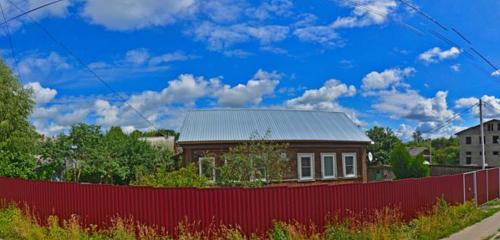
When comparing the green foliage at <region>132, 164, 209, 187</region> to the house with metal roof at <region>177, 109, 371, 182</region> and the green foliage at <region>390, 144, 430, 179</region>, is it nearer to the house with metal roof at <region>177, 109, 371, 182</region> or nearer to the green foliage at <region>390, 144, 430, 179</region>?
the house with metal roof at <region>177, 109, 371, 182</region>

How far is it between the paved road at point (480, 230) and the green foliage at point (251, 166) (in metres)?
5.70

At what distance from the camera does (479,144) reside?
237 ft

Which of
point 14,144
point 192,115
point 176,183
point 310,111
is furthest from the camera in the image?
point 310,111

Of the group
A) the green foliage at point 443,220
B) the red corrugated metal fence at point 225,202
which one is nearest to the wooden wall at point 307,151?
the green foliage at point 443,220

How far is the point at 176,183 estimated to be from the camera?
14.8 m

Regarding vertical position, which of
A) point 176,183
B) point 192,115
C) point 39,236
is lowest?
point 39,236

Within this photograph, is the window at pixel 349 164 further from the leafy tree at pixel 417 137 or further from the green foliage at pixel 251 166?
the leafy tree at pixel 417 137

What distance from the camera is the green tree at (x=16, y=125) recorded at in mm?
21250

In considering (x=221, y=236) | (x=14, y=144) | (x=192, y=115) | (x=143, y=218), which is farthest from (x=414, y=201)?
(x=192, y=115)

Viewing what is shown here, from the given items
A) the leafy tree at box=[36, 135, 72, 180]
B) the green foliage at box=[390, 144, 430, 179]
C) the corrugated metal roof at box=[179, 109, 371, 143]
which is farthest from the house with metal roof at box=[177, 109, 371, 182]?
the green foliage at box=[390, 144, 430, 179]

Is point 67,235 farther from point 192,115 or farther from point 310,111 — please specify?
point 310,111

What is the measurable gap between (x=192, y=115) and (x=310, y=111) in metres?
8.28

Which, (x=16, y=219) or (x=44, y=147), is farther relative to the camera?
(x=44, y=147)

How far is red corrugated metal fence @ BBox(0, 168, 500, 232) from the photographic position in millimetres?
10680
